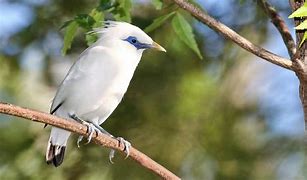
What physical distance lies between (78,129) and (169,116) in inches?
22.4

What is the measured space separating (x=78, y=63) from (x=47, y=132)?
43 cm

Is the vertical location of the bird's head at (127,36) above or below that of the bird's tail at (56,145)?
above

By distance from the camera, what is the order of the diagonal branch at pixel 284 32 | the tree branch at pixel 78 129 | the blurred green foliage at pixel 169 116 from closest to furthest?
the tree branch at pixel 78 129 → the diagonal branch at pixel 284 32 → the blurred green foliage at pixel 169 116

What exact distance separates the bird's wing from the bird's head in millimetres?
18

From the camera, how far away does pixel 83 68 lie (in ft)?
2.67

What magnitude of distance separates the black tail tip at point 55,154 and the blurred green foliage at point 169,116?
0.30 meters

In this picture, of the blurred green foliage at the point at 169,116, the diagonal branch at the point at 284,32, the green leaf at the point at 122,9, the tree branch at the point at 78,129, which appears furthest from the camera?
the blurred green foliage at the point at 169,116

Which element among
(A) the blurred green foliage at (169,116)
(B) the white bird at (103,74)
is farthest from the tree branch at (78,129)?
(A) the blurred green foliage at (169,116)

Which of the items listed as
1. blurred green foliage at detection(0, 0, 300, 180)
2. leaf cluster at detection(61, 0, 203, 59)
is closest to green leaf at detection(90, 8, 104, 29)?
leaf cluster at detection(61, 0, 203, 59)

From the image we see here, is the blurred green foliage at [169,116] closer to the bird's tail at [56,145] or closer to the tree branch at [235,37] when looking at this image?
the bird's tail at [56,145]

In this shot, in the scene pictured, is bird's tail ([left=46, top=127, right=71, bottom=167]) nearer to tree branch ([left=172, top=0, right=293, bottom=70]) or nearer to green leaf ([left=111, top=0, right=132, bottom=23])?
green leaf ([left=111, top=0, right=132, bottom=23])

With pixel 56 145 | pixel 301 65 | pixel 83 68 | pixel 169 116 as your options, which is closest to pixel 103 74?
pixel 83 68

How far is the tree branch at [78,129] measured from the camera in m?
0.55

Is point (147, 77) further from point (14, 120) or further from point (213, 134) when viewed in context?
point (14, 120)
